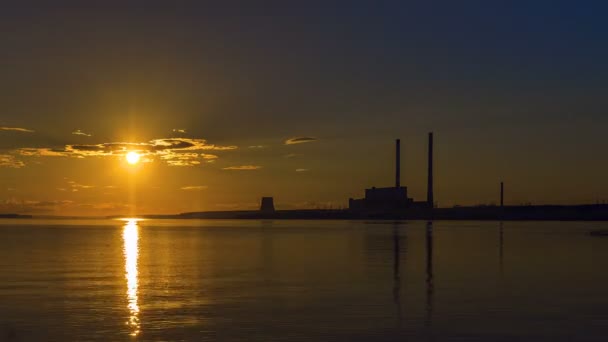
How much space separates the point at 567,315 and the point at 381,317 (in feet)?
19.9

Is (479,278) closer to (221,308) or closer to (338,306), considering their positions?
(338,306)

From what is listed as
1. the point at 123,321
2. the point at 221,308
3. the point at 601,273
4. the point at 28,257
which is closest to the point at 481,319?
the point at 221,308

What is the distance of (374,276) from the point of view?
39031mm

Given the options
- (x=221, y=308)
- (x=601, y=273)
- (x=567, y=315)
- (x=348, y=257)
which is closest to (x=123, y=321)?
(x=221, y=308)

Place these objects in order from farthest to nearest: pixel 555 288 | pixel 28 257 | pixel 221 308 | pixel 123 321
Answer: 1. pixel 28 257
2. pixel 555 288
3. pixel 221 308
4. pixel 123 321

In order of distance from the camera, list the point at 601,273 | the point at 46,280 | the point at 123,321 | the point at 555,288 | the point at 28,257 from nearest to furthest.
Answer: the point at 123,321, the point at 555,288, the point at 46,280, the point at 601,273, the point at 28,257

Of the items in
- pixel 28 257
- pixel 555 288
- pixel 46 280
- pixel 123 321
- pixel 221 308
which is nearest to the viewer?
pixel 123 321

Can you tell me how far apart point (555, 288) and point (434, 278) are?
21.5 ft

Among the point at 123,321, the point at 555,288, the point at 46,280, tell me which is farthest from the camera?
the point at 46,280

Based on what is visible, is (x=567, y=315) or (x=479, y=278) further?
(x=479, y=278)

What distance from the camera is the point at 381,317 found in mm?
24516

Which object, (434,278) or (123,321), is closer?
(123,321)

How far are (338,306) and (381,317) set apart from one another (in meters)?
2.91

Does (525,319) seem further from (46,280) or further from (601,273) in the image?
(46,280)
